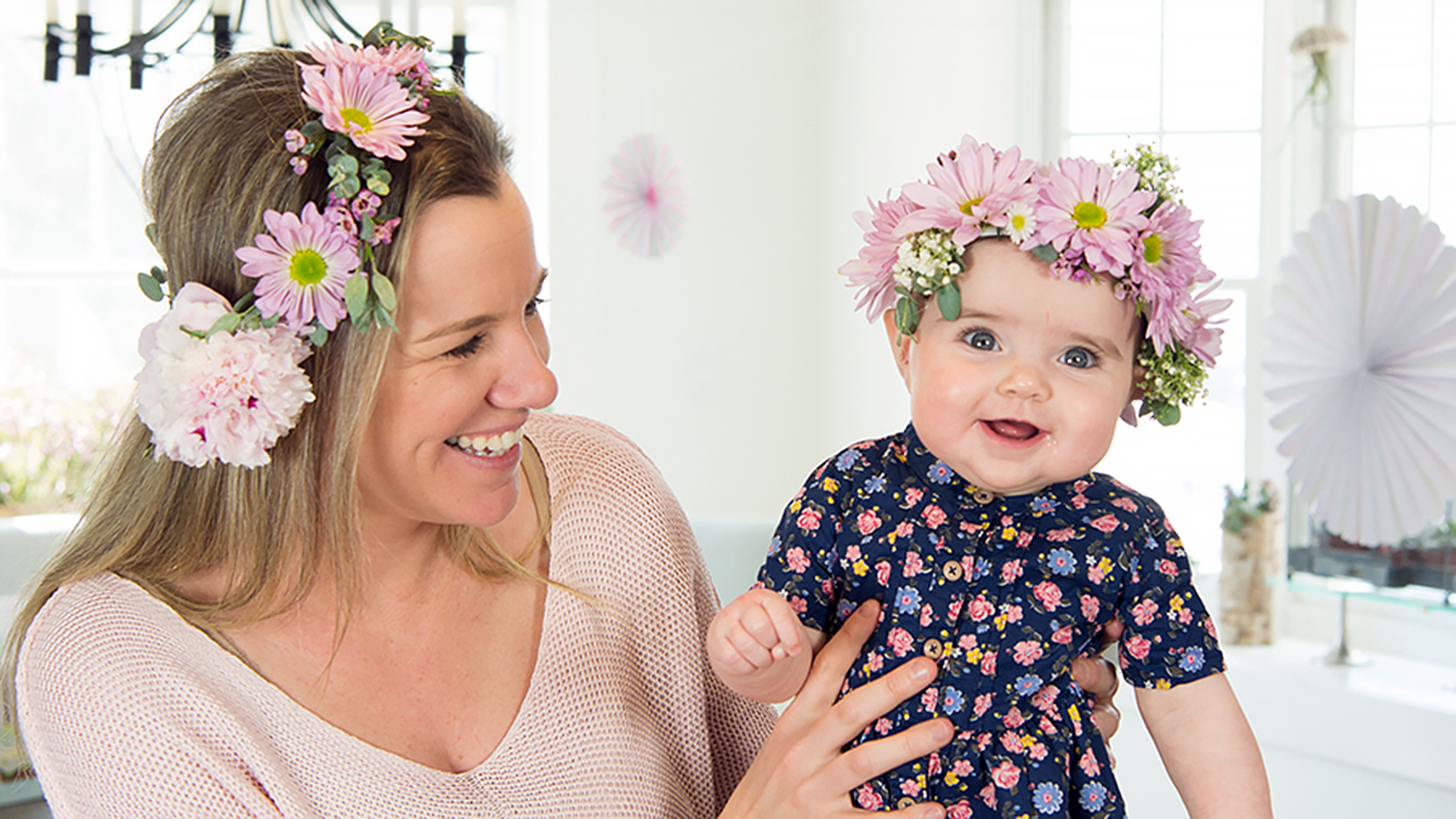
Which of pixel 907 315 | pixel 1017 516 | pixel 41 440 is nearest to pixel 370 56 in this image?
pixel 907 315

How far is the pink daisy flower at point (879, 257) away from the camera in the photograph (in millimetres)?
1248

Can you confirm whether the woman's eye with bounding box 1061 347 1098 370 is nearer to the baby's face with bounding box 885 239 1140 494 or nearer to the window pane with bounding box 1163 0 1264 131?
the baby's face with bounding box 885 239 1140 494

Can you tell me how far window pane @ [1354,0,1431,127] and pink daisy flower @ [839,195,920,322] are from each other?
2385 mm

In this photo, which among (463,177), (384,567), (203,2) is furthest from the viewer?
(203,2)

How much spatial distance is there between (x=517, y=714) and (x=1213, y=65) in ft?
10.1

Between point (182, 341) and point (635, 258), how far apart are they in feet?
11.3

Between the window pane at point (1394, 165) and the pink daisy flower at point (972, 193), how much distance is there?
2223 millimetres

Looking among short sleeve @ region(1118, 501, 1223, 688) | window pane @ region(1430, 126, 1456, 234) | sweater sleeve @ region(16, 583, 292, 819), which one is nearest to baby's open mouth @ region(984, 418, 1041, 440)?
short sleeve @ region(1118, 501, 1223, 688)

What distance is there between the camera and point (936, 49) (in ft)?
13.4

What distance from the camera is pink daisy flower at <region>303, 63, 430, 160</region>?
1.19m

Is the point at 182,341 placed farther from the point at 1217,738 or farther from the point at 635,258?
the point at 635,258

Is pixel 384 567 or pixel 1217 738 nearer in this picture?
pixel 1217 738

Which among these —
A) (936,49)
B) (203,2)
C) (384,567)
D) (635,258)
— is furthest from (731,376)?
(384,567)

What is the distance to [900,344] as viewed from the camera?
1303mm
